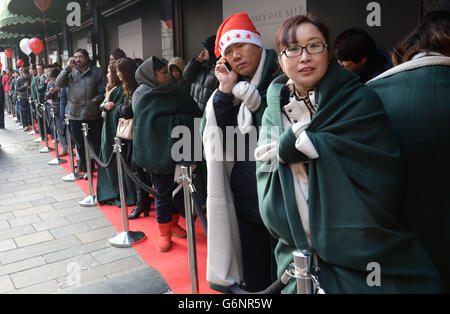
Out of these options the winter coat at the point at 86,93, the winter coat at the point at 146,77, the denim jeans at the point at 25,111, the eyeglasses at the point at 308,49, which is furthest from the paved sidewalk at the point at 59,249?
the denim jeans at the point at 25,111

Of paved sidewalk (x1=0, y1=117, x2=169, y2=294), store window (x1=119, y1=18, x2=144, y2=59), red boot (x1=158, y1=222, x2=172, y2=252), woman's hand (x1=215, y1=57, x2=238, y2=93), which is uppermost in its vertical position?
store window (x1=119, y1=18, x2=144, y2=59)

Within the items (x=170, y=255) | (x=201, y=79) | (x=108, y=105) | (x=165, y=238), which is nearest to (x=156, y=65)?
(x=201, y=79)

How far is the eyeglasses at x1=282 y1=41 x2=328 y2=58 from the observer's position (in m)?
1.50

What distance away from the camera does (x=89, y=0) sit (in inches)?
352

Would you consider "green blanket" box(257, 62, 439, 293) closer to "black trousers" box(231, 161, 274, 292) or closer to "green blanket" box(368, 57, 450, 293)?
"green blanket" box(368, 57, 450, 293)

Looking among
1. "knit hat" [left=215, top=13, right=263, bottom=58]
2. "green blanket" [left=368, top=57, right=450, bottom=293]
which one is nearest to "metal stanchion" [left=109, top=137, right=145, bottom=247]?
"knit hat" [left=215, top=13, right=263, bottom=58]

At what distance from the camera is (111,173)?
17.2 ft

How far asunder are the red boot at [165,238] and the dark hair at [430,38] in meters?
2.82

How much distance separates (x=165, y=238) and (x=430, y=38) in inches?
118

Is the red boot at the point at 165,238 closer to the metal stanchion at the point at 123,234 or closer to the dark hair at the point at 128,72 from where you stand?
the metal stanchion at the point at 123,234

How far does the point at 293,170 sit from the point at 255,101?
70 centimetres

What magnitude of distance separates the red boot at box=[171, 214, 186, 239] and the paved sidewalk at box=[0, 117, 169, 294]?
1.71 feet

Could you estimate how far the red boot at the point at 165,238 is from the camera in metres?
3.79
